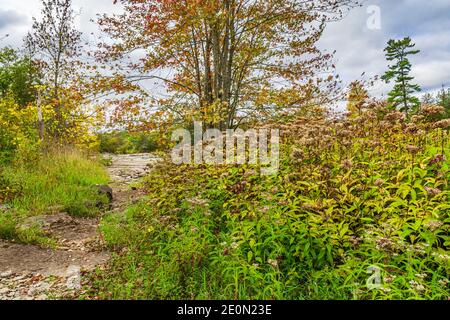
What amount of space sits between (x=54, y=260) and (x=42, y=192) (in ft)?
9.16

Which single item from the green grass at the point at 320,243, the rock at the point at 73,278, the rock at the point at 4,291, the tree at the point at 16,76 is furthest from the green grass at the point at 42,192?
the tree at the point at 16,76

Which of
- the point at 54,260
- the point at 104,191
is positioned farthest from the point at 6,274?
the point at 104,191

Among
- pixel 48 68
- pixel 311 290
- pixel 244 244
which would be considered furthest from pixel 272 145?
pixel 48 68

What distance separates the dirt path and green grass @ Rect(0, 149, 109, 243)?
21cm

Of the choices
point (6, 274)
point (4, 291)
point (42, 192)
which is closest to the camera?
point (4, 291)

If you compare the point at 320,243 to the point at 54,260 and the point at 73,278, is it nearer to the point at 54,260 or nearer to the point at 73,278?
the point at 73,278

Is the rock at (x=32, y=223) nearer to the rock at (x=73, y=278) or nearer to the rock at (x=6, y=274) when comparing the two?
the rock at (x=6, y=274)

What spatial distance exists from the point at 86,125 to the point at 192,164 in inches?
288

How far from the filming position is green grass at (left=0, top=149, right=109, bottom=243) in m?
→ 4.70

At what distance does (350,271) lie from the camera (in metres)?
2.60

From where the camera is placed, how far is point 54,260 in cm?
402

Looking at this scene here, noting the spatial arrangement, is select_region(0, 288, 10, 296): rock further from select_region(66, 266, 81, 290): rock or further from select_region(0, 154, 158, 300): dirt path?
select_region(66, 266, 81, 290): rock

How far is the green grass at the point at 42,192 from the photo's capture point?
15.4 ft

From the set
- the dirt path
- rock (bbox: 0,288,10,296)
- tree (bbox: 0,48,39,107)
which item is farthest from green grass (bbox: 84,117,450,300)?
tree (bbox: 0,48,39,107)
